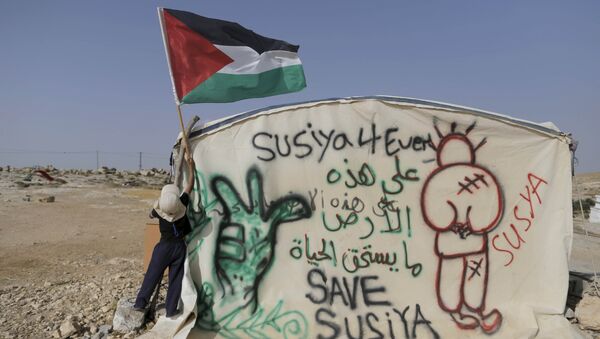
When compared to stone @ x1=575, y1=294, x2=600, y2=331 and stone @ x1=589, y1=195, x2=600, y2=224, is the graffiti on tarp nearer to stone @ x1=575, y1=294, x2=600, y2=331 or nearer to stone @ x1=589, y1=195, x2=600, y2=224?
stone @ x1=575, y1=294, x2=600, y2=331

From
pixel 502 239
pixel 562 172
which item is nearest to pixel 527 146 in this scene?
pixel 562 172

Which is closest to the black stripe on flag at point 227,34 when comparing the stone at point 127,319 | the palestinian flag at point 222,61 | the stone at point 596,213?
the palestinian flag at point 222,61

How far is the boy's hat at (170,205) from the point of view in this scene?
13.8ft

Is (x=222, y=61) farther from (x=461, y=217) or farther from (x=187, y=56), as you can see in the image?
(x=461, y=217)

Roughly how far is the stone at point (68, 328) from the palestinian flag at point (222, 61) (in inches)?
99.8

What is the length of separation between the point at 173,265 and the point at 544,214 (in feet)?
12.7

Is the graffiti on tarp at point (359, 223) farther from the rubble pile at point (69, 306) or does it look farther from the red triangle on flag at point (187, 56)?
the rubble pile at point (69, 306)

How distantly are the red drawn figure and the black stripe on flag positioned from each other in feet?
6.75

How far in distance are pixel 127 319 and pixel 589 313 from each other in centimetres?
485

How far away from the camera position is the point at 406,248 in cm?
439

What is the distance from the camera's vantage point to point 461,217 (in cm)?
444

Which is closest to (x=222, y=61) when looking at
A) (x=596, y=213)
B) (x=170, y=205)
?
(x=170, y=205)

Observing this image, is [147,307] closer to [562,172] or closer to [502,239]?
[502,239]

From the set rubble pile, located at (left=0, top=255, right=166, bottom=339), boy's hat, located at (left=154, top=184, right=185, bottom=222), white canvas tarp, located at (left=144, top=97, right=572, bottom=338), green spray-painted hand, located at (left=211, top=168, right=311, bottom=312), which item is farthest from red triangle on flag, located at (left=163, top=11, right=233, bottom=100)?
rubble pile, located at (left=0, top=255, right=166, bottom=339)
